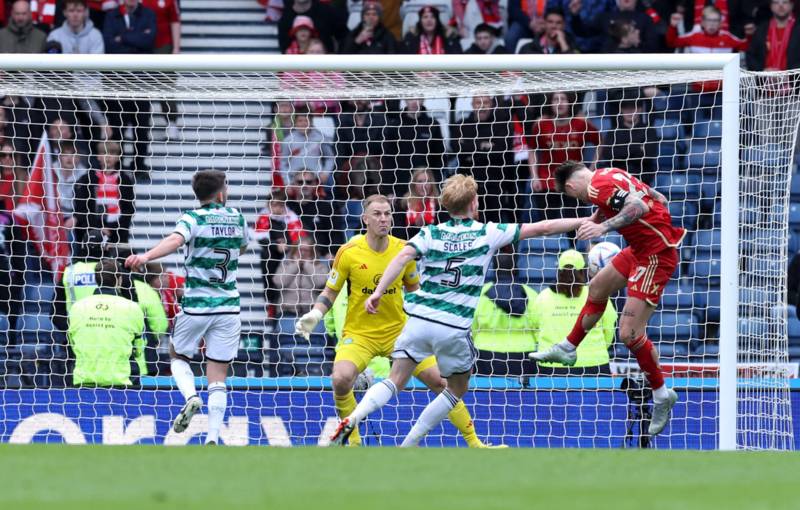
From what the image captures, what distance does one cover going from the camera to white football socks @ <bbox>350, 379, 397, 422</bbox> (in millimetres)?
8508

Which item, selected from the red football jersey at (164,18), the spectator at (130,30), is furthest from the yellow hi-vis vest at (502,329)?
the red football jersey at (164,18)

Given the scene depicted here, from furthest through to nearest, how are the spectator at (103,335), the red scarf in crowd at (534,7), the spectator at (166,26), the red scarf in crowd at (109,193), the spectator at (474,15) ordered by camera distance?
1. the spectator at (474,15)
2. the red scarf in crowd at (534,7)
3. the spectator at (166,26)
4. the red scarf in crowd at (109,193)
5. the spectator at (103,335)

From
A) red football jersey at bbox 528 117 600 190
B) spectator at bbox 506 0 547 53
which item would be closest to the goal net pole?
red football jersey at bbox 528 117 600 190

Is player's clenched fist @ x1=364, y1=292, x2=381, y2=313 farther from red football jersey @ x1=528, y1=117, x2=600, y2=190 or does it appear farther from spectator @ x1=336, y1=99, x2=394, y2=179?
spectator @ x1=336, y1=99, x2=394, y2=179

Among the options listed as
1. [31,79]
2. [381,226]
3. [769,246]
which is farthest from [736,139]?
[31,79]

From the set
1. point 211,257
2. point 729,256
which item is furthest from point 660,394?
point 211,257

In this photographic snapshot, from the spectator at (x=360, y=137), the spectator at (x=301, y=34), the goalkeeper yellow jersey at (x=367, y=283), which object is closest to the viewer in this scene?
the goalkeeper yellow jersey at (x=367, y=283)

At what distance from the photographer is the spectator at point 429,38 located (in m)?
13.5

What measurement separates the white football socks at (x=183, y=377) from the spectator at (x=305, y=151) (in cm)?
319

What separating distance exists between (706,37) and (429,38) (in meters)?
2.85

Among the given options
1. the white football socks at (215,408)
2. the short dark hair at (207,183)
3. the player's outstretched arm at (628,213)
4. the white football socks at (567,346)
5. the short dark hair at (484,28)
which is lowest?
the white football socks at (215,408)

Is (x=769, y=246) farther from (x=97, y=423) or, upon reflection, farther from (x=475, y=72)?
(x=97, y=423)

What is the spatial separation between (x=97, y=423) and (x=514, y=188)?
4196 mm

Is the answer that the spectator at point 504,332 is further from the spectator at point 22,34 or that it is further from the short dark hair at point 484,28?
the spectator at point 22,34
